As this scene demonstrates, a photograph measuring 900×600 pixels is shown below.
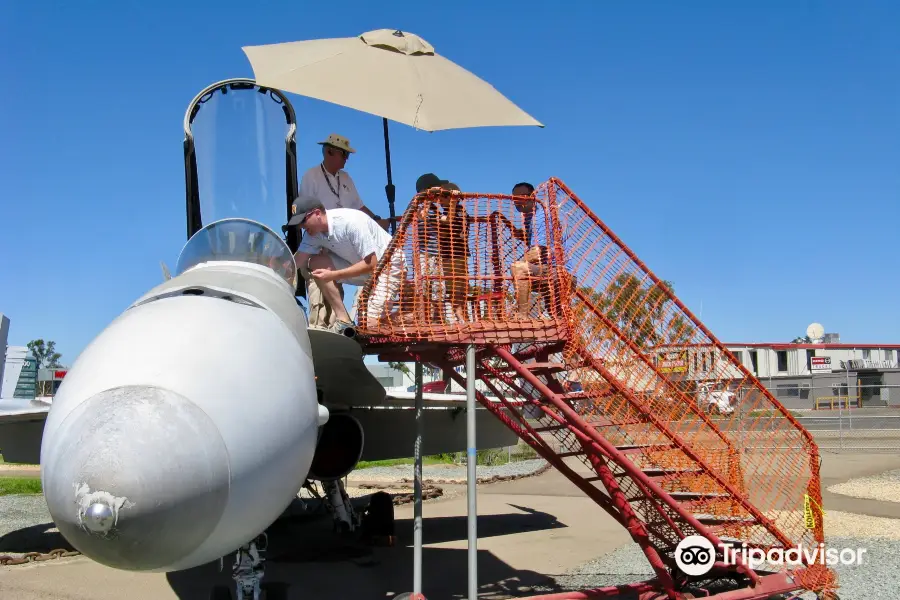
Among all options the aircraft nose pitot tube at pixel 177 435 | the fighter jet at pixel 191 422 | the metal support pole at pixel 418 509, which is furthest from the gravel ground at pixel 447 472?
the aircraft nose pitot tube at pixel 177 435

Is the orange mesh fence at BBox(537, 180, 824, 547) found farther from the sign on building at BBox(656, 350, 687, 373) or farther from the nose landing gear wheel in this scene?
the nose landing gear wheel

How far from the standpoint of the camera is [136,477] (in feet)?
8.25

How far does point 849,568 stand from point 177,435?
671 centimetres

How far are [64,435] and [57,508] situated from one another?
0.27m

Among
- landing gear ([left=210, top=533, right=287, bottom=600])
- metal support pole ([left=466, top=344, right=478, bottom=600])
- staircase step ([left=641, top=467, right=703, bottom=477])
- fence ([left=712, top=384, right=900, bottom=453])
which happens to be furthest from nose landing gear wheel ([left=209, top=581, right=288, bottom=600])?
fence ([left=712, top=384, right=900, bottom=453])

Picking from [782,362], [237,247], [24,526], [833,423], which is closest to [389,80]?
[237,247]

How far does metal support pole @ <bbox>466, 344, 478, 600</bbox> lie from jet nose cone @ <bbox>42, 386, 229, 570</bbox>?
2.42 meters

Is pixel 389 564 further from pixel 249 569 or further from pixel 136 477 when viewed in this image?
pixel 136 477

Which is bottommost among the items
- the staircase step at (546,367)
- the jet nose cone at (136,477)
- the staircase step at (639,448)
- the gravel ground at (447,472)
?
the gravel ground at (447,472)

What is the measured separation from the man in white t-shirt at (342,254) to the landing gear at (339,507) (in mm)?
4174

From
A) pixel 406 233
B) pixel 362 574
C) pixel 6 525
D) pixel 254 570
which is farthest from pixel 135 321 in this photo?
pixel 6 525

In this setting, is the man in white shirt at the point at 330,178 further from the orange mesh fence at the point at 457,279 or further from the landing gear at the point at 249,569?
the landing gear at the point at 249,569

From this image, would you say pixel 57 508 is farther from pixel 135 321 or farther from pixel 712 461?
pixel 712 461

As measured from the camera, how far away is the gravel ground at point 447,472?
1731 cm
